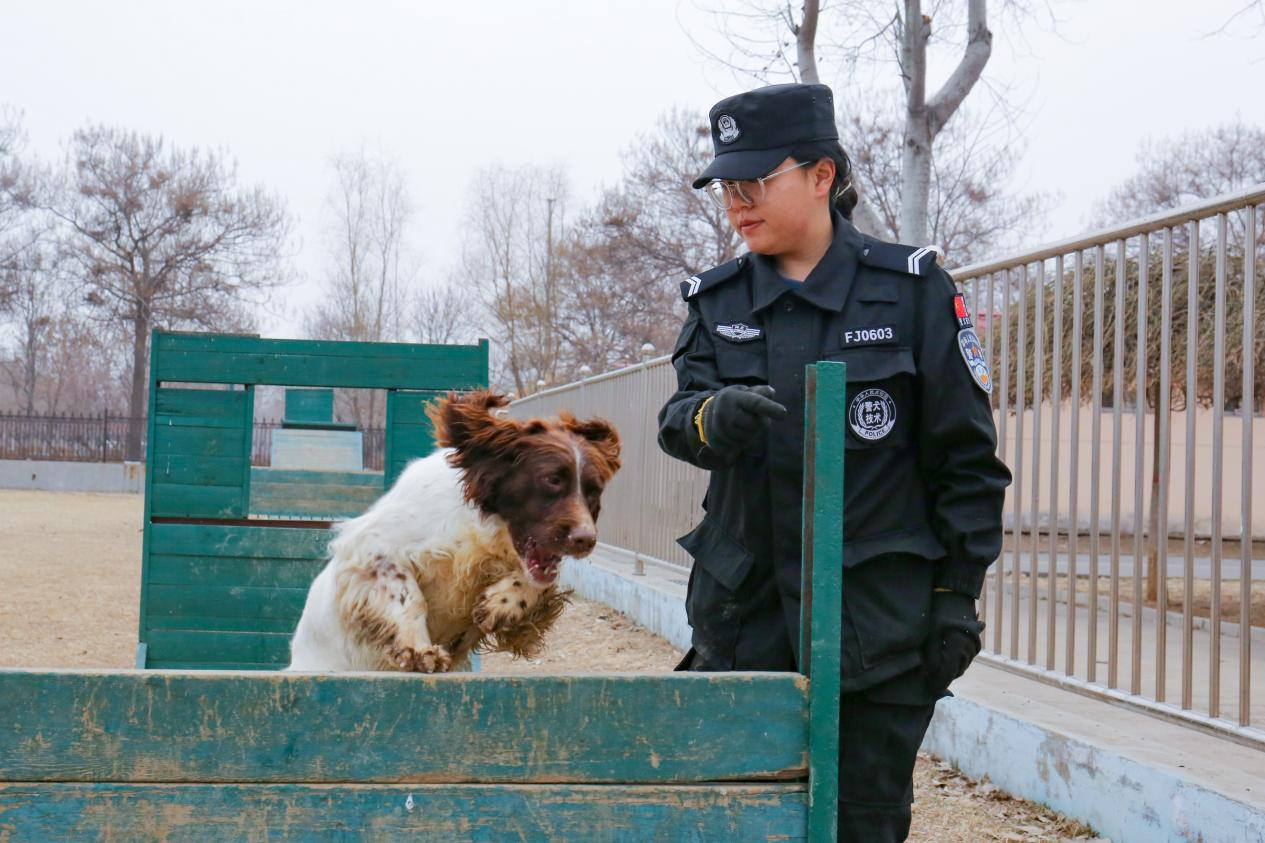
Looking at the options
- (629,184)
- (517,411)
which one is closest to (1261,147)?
(629,184)

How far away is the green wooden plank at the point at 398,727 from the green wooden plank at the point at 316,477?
21.1 ft

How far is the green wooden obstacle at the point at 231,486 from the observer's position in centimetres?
671

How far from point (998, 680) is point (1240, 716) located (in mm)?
1483

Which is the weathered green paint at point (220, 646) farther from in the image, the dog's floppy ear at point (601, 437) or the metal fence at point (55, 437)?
the metal fence at point (55, 437)

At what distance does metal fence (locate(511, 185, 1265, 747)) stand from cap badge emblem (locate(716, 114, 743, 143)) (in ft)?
7.04

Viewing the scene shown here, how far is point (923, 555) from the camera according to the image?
232cm

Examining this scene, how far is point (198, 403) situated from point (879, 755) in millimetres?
5452

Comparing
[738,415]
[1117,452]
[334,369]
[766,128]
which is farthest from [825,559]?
[334,369]

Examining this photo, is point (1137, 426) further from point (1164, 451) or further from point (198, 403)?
point (198, 403)

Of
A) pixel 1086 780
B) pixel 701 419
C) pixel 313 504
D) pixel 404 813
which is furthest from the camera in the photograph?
pixel 313 504

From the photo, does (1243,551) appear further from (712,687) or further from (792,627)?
(712,687)

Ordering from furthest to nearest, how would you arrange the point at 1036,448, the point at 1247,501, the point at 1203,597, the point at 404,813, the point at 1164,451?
the point at 1203,597 → the point at 1036,448 → the point at 1164,451 → the point at 1247,501 → the point at 404,813

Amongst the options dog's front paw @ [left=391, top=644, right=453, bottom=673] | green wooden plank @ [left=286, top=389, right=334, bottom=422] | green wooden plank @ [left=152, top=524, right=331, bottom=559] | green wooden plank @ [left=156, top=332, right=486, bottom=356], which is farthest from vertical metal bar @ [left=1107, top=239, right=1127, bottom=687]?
green wooden plank @ [left=286, top=389, right=334, bottom=422]

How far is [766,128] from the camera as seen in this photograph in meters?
2.45
